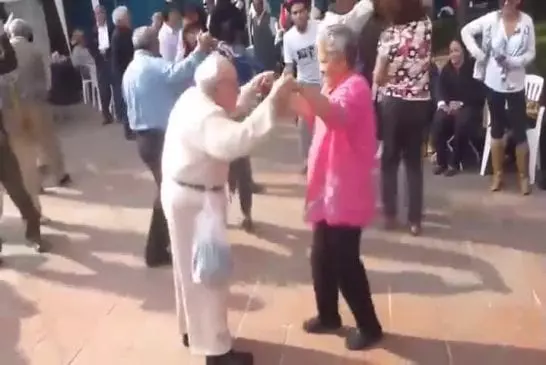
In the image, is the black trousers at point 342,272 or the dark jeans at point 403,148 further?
the dark jeans at point 403,148

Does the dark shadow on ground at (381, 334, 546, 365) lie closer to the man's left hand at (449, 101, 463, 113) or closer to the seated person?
the seated person

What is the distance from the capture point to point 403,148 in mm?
5410

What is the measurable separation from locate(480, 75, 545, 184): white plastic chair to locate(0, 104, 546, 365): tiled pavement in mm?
237

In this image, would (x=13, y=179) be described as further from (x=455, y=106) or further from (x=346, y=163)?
(x=455, y=106)

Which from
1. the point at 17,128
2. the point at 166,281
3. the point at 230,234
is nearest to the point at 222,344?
the point at 166,281

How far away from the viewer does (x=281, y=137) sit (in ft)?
27.7

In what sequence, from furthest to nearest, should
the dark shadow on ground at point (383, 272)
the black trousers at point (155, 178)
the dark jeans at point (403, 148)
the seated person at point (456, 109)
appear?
the seated person at point (456, 109), the dark jeans at point (403, 148), the black trousers at point (155, 178), the dark shadow on ground at point (383, 272)

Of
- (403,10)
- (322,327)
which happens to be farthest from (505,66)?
(322,327)

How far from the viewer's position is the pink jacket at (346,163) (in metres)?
3.54

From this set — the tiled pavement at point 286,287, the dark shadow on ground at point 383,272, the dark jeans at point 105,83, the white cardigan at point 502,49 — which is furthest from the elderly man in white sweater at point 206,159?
Answer: the dark jeans at point 105,83

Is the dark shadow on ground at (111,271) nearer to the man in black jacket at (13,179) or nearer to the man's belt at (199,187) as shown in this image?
the man in black jacket at (13,179)

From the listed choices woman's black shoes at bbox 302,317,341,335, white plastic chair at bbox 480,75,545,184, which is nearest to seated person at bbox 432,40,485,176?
white plastic chair at bbox 480,75,545,184

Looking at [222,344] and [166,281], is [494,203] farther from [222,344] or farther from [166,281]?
[222,344]

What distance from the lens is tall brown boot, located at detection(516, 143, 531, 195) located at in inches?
241
